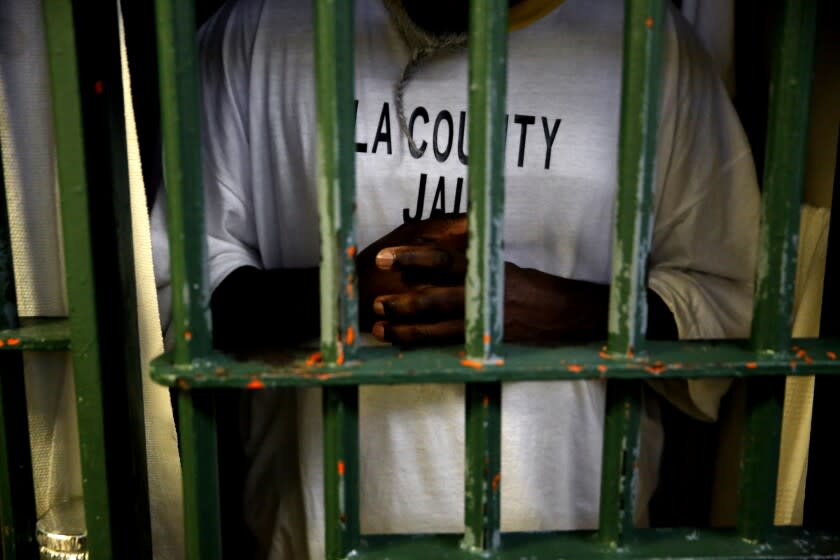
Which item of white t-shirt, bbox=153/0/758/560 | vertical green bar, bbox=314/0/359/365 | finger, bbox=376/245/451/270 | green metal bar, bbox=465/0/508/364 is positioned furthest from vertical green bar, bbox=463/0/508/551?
white t-shirt, bbox=153/0/758/560

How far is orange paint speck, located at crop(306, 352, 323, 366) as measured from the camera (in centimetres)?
64

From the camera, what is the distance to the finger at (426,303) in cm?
87

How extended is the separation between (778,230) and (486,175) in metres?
0.28

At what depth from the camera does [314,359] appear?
649mm

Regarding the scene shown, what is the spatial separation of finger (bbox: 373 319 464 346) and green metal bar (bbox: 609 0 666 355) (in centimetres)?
26

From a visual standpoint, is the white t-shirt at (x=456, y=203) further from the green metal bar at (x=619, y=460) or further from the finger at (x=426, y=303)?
the green metal bar at (x=619, y=460)

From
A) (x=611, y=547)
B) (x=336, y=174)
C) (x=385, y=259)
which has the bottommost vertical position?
(x=611, y=547)

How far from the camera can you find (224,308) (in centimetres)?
104

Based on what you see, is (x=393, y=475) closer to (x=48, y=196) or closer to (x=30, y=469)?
(x=30, y=469)

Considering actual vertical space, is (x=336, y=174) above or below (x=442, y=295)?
above

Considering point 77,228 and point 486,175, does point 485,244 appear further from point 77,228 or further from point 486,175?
point 77,228

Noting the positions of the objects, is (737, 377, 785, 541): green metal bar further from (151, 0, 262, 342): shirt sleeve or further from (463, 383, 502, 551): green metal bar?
(151, 0, 262, 342): shirt sleeve

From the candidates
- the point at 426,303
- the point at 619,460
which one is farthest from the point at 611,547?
the point at 426,303

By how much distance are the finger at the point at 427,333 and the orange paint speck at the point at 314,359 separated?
23 centimetres
